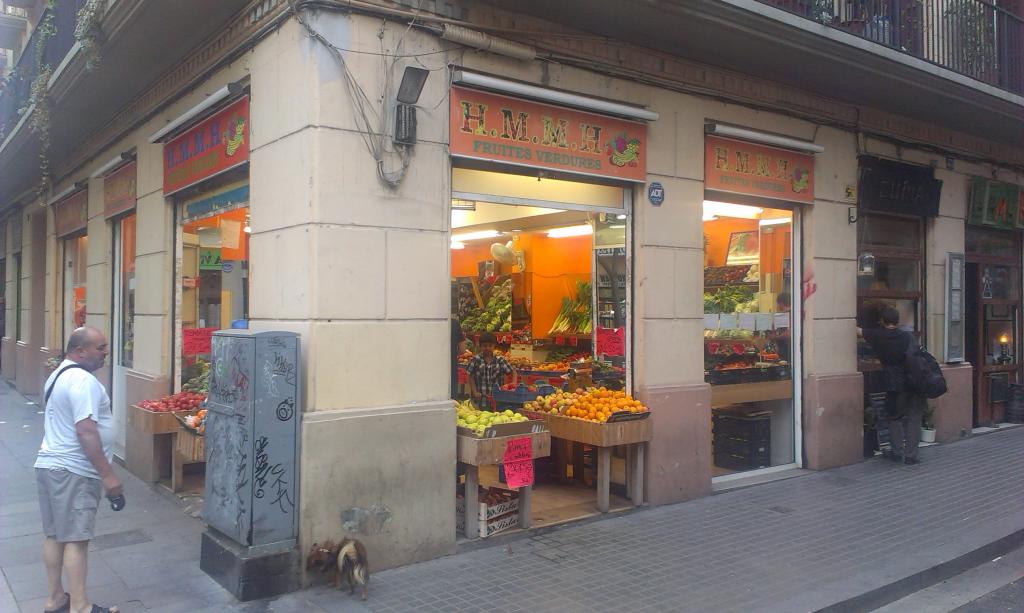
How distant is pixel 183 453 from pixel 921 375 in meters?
8.96

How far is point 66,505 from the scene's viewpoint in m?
4.75

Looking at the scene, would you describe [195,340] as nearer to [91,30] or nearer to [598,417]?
[91,30]

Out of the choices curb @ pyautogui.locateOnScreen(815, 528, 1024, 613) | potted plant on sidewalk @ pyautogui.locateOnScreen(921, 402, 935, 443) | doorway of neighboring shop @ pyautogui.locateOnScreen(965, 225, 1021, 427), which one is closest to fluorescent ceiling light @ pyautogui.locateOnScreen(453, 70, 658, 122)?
curb @ pyautogui.locateOnScreen(815, 528, 1024, 613)

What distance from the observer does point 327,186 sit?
5770 millimetres

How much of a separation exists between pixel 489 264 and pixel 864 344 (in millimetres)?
6144

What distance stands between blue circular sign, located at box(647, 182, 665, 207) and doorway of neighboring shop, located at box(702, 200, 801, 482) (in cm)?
114

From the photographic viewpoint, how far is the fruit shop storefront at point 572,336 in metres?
6.75

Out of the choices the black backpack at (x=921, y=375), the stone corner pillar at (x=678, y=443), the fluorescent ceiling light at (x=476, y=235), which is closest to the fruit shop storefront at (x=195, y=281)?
the fluorescent ceiling light at (x=476, y=235)

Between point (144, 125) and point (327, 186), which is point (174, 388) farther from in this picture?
point (327, 186)

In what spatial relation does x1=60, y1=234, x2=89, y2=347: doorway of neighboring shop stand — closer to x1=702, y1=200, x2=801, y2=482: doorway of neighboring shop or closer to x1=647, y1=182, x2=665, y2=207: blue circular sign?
x1=647, y1=182, x2=665, y2=207: blue circular sign

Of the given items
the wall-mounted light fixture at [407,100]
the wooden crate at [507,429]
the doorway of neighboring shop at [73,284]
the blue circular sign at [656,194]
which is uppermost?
the wall-mounted light fixture at [407,100]

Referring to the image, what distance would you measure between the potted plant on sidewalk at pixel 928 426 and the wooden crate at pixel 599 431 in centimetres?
608

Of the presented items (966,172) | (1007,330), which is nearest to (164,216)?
(966,172)

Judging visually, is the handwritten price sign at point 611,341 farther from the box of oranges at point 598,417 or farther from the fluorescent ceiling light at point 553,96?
the fluorescent ceiling light at point 553,96
